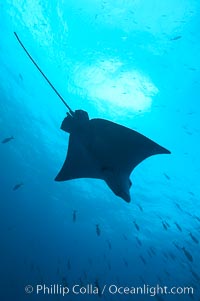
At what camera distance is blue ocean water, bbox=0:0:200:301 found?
11859 mm

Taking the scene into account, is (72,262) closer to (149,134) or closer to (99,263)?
(99,263)

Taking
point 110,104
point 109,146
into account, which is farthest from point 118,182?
point 110,104

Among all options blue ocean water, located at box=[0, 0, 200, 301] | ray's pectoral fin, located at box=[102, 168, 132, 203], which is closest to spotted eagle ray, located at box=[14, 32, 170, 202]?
ray's pectoral fin, located at box=[102, 168, 132, 203]

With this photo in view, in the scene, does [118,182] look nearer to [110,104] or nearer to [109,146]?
[109,146]

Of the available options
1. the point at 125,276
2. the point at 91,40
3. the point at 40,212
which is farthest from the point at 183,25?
the point at 125,276

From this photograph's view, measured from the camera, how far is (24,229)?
42.4m

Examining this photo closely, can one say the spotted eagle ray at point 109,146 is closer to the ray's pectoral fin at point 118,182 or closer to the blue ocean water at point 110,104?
the ray's pectoral fin at point 118,182

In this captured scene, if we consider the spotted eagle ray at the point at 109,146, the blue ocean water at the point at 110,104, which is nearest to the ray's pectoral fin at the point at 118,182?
the spotted eagle ray at the point at 109,146

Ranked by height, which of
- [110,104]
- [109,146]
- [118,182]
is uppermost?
[110,104]

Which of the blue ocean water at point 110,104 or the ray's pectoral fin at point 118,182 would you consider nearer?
the ray's pectoral fin at point 118,182

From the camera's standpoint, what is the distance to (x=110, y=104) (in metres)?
14.9

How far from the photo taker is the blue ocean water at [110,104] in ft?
38.9

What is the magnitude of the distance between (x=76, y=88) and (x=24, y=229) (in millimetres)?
33379

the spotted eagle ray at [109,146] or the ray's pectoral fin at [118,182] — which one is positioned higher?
the spotted eagle ray at [109,146]
